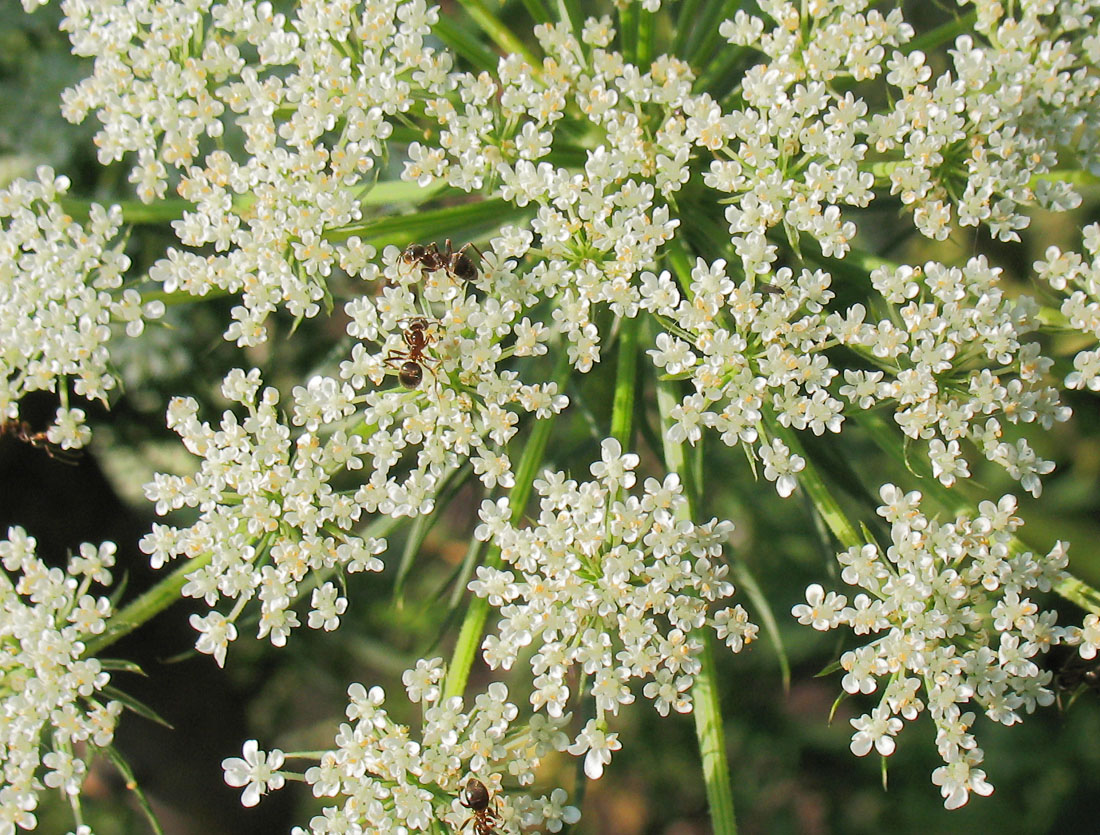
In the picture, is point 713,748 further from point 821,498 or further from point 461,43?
point 461,43

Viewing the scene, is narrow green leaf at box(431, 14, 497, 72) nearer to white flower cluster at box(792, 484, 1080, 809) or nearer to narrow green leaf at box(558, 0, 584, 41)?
narrow green leaf at box(558, 0, 584, 41)

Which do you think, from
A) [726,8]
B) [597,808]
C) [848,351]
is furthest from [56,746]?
[597,808]

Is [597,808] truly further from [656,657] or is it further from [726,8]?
[726,8]

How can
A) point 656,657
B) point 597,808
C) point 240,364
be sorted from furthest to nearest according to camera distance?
point 597,808, point 240,364, point 656,657

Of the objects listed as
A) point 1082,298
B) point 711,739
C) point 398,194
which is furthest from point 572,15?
point 711,739

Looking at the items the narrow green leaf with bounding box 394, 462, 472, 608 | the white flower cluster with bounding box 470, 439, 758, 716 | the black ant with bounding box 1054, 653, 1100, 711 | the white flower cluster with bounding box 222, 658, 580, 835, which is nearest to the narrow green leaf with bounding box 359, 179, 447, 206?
the narrow green leaf with bounding box 394, 462, 472, 608

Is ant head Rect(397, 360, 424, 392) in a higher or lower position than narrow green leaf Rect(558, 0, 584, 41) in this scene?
lower

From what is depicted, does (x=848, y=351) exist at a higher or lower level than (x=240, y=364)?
lower

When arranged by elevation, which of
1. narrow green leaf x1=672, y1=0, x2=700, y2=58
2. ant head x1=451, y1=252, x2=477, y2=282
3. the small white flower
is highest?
narrow green leaf x1=672, y1=0, x2=700, y2=58
